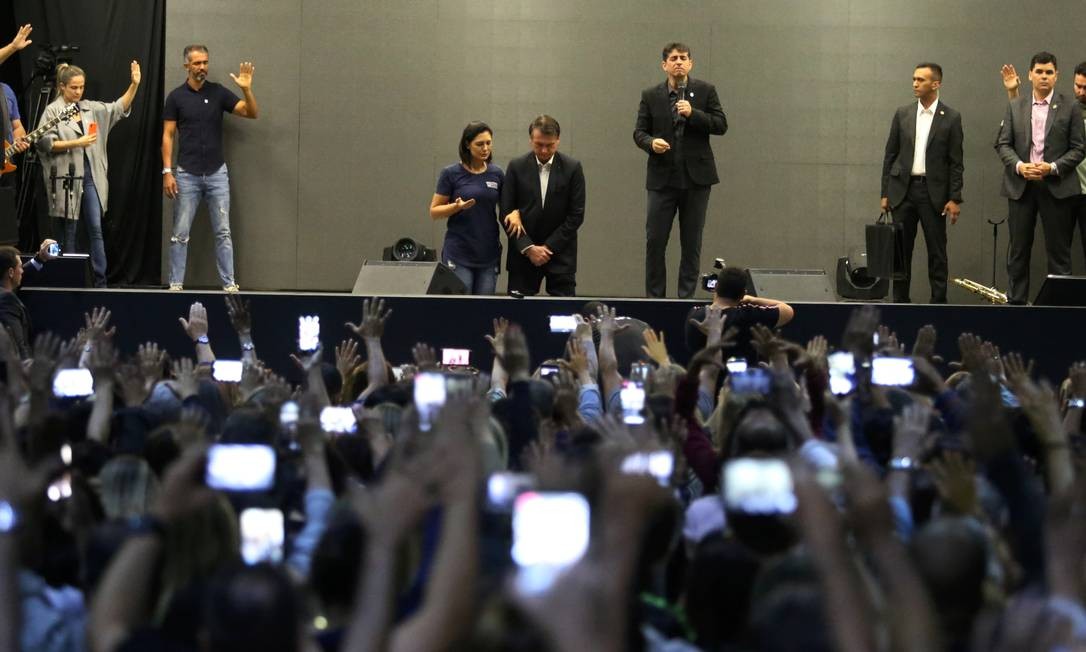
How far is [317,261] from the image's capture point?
10.6 m

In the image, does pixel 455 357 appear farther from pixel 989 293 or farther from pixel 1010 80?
pixel 1010 80

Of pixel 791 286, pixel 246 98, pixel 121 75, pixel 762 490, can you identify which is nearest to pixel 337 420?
pixel 762 490

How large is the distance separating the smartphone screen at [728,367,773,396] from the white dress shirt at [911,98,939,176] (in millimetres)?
4521

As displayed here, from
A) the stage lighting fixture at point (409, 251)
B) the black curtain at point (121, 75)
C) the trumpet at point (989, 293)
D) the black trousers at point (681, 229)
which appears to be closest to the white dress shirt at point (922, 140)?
A: the trumpet at point (989, 293)

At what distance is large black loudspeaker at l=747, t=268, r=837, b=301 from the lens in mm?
7598

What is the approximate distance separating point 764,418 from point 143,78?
8151 millimetres

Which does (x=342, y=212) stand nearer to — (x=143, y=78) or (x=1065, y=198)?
(x=143, y=78)

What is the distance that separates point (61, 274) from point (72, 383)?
10.3 ft

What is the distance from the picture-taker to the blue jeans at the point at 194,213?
902 cm

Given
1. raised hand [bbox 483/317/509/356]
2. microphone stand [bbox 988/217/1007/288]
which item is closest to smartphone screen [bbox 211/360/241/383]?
raised hand [bbox 483/317/509/356]

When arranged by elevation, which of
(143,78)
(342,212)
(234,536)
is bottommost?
(234,536)

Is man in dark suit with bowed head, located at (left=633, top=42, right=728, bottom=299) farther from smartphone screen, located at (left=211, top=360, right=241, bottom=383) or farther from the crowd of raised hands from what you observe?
the crowd of raised hands

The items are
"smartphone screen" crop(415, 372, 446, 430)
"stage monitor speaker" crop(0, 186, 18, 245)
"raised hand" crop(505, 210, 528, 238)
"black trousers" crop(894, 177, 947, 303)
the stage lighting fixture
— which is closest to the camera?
"smartphone screen" crop(415, 372, 446, 430)

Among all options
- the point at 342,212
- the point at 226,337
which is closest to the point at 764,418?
the point at 226,337
